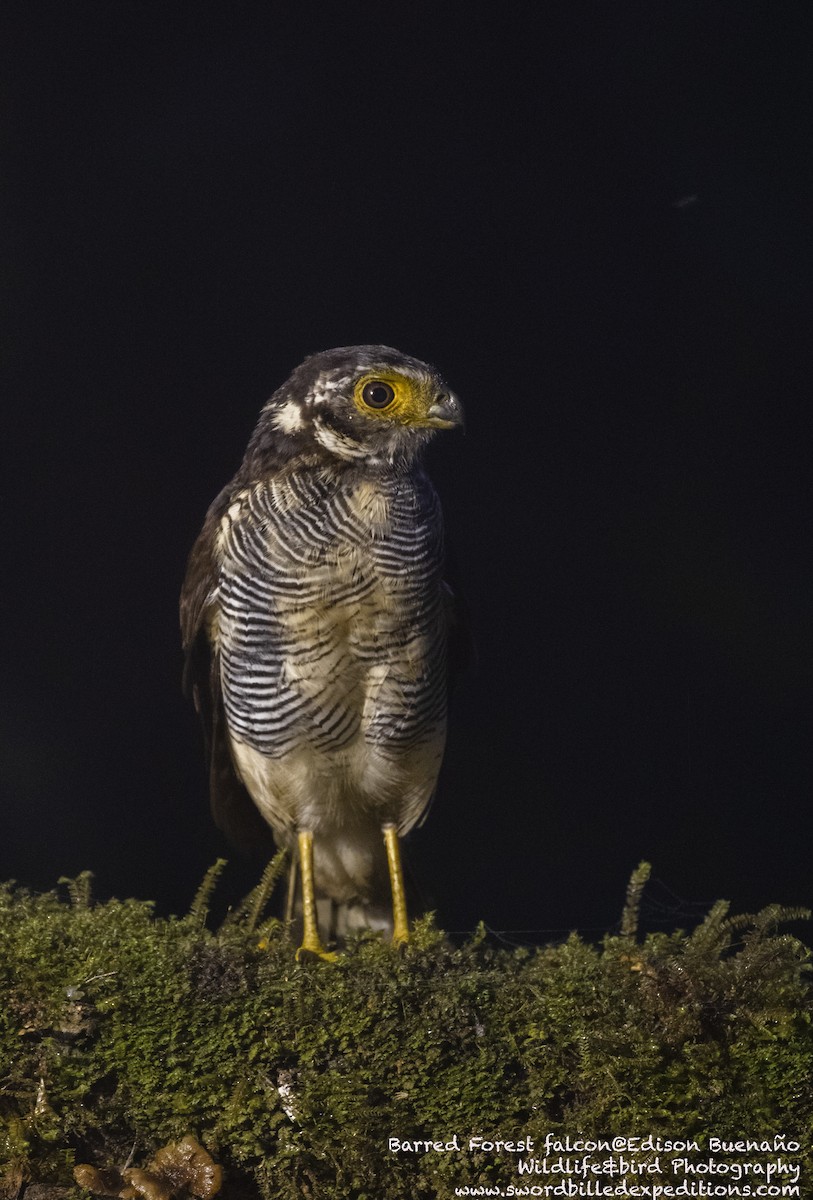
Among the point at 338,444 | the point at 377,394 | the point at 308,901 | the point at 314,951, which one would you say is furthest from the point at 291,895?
the point at 377,394

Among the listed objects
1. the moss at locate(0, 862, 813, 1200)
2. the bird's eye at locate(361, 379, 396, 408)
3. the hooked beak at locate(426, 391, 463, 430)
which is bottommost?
the moss at locate(0, 862, 813, 1200)

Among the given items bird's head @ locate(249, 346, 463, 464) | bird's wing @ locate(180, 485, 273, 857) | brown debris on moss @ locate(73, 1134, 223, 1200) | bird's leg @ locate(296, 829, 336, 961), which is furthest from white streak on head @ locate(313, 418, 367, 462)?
brown debris on moss @ locate(73, 1134, 223, 1200)

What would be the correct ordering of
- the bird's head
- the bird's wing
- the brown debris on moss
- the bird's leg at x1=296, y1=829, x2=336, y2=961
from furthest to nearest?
the bird's wing < the bird's leg at x1=296, y1=829, x2=336, y2=961 < the bird's head < the brown debris on moss

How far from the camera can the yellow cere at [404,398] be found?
217 cm

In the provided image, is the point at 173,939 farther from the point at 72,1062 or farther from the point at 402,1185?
the point at 402,1185

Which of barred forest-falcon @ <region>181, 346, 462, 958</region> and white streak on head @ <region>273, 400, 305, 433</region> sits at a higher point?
white streak on head @ <region>273, 400, 305, 433</region>

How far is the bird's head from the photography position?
217cm

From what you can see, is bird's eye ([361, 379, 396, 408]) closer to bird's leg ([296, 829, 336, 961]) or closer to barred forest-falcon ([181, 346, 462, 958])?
barred forest-falcon ([181, 346, 462, 958])

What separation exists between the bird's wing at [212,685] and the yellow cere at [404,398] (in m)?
0.37

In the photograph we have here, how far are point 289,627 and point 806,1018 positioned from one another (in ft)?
3.49

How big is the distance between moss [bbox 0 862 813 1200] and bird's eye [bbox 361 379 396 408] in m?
1.00

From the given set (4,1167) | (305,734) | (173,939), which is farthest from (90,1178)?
(305,734)

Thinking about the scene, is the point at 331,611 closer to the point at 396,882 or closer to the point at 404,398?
the point at 404,398

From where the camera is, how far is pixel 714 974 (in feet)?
5.82
